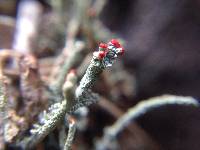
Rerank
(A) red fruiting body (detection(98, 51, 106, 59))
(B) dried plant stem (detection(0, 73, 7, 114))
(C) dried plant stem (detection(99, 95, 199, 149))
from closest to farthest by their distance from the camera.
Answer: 1. (A) red fruiting body (detection(98, 51, 106, 59))
2. (B) dried plant stem (detection(0, 73, 7, 114))
3. (C) dried plant stem (detection(99, 95, 199, 149))

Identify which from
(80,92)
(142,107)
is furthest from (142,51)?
(80,92)

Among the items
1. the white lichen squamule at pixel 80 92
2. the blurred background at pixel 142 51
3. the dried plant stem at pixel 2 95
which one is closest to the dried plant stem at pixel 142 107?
the blurred background at pixel 142 51

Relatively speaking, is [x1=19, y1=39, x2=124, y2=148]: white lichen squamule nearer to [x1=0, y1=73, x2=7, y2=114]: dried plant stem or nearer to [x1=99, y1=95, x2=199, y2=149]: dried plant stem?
[x1=0, y1=73, x2=7, y2=114]: dried plant stem

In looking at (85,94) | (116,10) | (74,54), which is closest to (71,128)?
(85,94)

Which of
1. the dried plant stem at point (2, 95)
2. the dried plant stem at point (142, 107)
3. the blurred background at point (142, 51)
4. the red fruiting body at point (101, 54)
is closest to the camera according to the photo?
the red fruiting body at point (101, 54)

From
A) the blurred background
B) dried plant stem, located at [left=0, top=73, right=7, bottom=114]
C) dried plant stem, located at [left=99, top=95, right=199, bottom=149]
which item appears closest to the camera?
dried plant stem, located at [left=0, top=73, right=7, bottom=114]

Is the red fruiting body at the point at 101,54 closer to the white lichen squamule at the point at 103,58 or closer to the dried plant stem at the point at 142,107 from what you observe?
the white lichen squamule at the point at 103,58

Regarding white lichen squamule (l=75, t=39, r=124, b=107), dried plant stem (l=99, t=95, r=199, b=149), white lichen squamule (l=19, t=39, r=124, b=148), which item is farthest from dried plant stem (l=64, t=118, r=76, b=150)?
dried plant stem (l=99, t=95, r=199, b=149)

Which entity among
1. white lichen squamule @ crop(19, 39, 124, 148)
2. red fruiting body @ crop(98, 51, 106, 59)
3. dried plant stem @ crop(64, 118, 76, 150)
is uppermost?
red fruiting body @ crop(98, 51, 106, 59)

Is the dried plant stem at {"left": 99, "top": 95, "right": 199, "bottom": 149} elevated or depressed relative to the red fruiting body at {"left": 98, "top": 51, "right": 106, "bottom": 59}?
elevated
